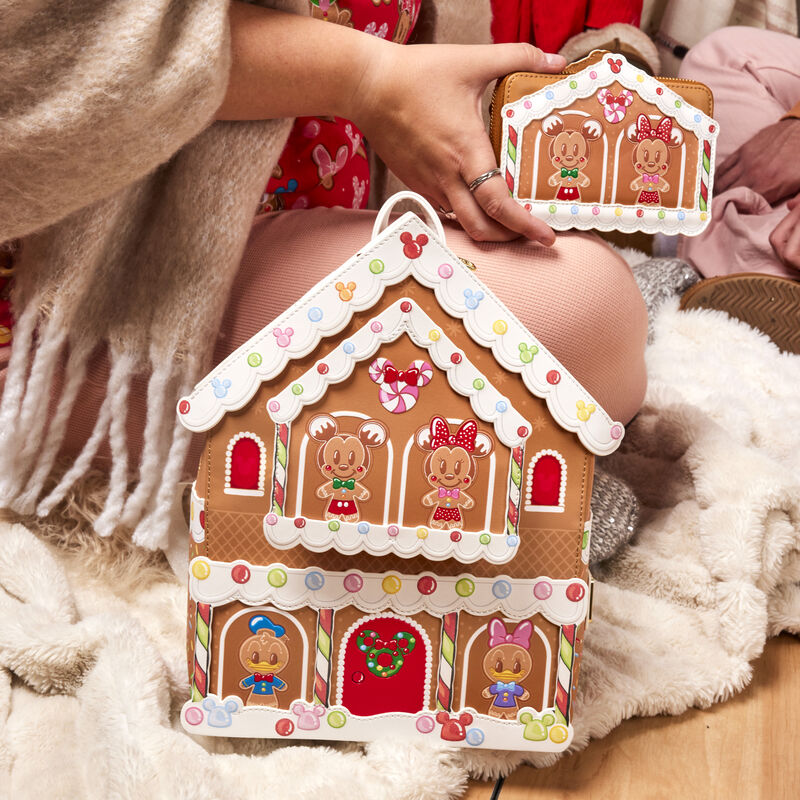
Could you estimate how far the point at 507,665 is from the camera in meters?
0.54

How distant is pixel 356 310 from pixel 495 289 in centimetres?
15

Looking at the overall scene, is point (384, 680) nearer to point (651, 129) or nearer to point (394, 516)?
point (394, 516)

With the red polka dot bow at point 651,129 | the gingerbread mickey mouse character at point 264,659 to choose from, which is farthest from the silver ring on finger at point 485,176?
the gingerbread mickey mouse character at point 264,659

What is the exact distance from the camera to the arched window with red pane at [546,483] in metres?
0.52

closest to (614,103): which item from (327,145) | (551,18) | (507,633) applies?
A: (327,145)

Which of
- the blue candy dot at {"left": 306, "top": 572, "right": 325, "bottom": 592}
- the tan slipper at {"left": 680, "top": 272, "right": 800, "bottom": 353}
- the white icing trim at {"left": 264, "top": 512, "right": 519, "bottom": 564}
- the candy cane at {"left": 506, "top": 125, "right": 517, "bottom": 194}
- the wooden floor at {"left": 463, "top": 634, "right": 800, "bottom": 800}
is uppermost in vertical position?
the candy cane at {"left": 506, "top": 125, "right": 517, "bottom": 194}

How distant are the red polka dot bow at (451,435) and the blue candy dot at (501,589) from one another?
96 mm

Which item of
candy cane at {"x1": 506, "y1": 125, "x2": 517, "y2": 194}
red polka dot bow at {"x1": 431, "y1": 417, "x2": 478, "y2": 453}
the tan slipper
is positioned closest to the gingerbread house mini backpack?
red polka dot bow at {"x1": 431, "y1": 417, "x2": 478, "y2": 453}

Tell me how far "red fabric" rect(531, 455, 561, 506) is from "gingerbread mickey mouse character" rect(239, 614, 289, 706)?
0.58 feet

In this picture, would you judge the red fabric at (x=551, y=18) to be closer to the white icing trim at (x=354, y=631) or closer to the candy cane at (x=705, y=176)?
the candy cane at (x=705, y=176)

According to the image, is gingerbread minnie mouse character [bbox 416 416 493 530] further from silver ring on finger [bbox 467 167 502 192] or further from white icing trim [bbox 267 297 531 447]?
silver ring on finger [bbox 467 167 502 192]

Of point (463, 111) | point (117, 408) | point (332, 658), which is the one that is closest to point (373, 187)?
point (463, 111)

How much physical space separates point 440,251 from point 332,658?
10.2 inches

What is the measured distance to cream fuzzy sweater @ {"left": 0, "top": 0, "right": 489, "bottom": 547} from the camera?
49 cm
